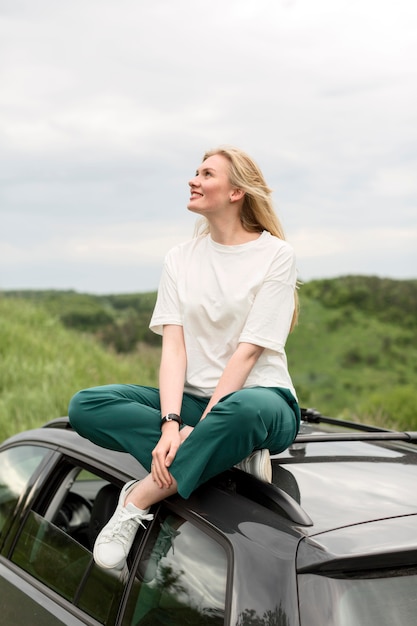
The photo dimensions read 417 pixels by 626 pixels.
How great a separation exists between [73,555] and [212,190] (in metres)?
1.60

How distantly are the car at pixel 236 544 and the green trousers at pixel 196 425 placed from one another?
0.08 meters

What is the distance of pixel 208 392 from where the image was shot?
3.66m

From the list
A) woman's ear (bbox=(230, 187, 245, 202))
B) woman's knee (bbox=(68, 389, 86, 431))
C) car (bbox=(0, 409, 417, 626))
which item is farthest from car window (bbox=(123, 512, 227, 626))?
woman's ear (bbox=(230, 187, 245, 202))

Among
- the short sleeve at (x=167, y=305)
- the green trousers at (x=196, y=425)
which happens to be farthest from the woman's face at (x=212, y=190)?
the green trousers at (x=196, y=425)

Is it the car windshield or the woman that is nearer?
the car windshield

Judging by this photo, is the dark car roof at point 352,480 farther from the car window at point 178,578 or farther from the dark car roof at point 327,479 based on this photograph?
the car window at point 178,578

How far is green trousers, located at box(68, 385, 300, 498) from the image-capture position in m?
2.84

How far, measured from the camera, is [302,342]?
1850 cm

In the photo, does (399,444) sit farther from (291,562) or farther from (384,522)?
(291,562)

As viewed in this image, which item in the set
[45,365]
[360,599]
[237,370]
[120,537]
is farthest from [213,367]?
[45,365]

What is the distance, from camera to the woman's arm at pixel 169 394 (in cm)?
292

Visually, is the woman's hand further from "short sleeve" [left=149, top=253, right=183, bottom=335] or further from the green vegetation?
the green vegetation

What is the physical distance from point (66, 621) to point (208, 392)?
1085mm

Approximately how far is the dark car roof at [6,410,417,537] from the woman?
80mm
